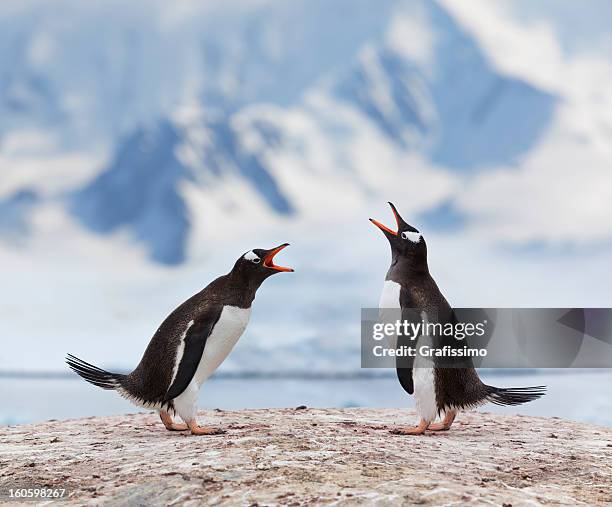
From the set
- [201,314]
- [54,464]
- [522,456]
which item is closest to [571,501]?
[522,456]

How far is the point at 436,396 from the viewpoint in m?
6.95

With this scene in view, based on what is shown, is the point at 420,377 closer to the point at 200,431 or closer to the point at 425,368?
the point at 425,368

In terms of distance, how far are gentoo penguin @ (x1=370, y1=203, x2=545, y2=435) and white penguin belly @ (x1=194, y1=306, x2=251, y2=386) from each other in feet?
4.00

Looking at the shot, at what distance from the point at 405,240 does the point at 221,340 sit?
1.82 metres

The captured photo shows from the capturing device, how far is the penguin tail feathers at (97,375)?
23.2 feet

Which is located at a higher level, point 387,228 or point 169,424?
point 387,228

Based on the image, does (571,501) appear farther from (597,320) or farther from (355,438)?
(597,320)

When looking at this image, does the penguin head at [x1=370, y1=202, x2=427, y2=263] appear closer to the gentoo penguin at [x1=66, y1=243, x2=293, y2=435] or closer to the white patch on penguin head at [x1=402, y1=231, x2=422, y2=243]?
the white patch on penguin head at [x1=402, y1=231, x2=422, y2=243]

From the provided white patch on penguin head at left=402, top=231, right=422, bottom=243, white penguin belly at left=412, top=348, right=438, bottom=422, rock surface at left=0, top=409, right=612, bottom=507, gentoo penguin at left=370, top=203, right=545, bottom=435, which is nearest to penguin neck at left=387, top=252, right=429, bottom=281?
gentoo penguin at left=370, top=203, right=545, bottom=435

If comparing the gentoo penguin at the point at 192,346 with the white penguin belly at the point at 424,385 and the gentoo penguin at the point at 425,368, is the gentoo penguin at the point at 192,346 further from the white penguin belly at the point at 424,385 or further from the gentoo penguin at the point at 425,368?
the white penguin belly at the point at 424,385

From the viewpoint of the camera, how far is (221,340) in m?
6.82

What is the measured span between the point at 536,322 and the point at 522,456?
1.84m

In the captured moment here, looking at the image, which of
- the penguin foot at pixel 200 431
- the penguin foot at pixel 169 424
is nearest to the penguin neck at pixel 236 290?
the penguin foot at pixel 200 431

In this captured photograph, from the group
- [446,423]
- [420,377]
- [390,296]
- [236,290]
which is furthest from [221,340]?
[446,423]
